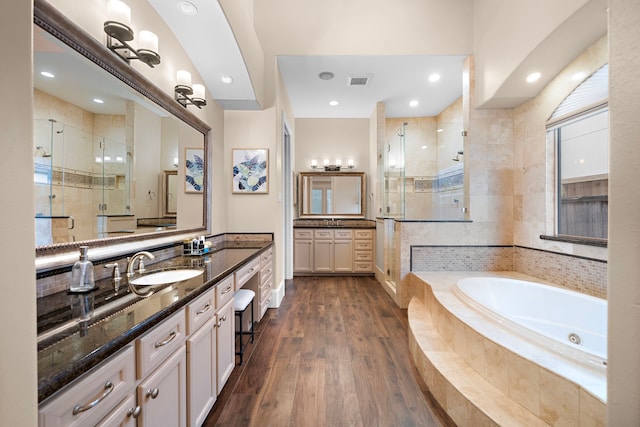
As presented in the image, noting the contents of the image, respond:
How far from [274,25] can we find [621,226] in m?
3.75

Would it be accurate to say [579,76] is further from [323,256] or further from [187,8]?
[323,256]

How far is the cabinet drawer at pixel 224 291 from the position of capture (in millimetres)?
1567

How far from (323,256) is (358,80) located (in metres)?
2.90

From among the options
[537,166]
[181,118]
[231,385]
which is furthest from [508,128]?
[231,385]

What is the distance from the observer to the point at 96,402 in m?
0.72

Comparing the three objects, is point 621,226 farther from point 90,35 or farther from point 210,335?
point 90,35

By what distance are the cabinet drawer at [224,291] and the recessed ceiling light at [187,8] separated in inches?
71.6

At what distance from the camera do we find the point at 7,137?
468 millimetres

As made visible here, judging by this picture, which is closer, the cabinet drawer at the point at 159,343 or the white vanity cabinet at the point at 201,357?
the cabinet drawer at the point at 159,343

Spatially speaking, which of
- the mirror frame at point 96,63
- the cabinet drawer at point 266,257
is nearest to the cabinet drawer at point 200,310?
the mirror frame at point 96,63

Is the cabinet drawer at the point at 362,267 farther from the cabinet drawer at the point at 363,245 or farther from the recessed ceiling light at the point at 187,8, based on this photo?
the recessed ceiling light at the point at 187,8

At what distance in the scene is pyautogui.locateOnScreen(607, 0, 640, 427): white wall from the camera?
0.57 metres

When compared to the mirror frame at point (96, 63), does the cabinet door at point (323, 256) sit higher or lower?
lower

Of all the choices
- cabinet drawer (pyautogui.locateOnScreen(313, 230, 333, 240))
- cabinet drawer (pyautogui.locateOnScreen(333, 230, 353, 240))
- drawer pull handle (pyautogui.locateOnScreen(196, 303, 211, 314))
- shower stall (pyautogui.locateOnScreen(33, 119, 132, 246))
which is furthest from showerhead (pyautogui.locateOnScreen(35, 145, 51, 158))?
cabinet drawer (pyautogui.locateOnScreen(333, 230, 353, 240))
